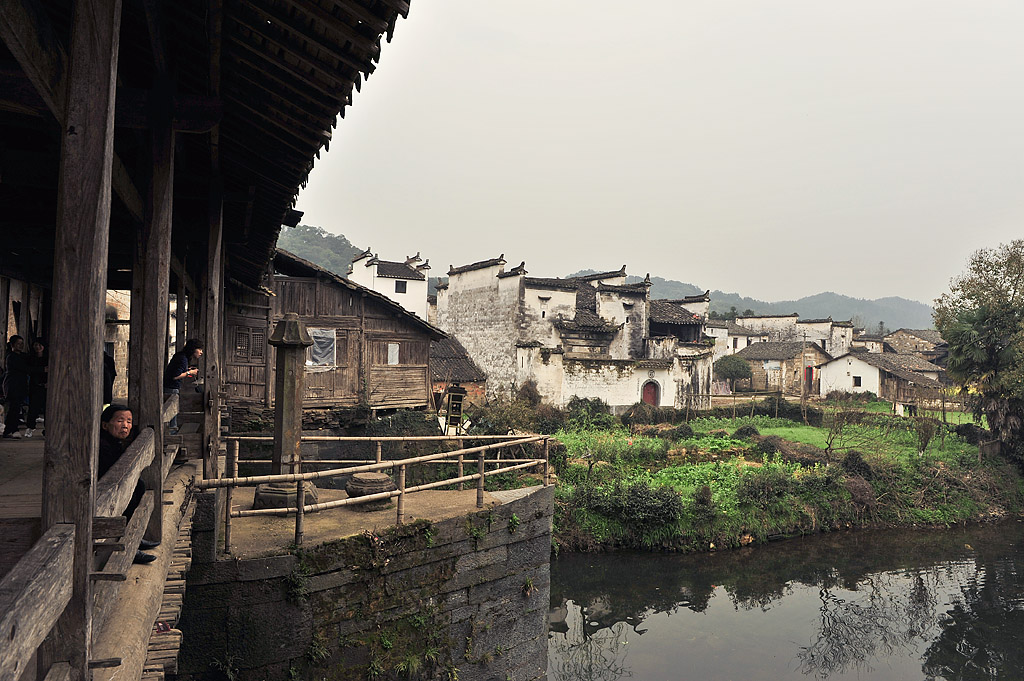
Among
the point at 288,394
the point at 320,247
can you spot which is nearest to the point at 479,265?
the point at 288,394

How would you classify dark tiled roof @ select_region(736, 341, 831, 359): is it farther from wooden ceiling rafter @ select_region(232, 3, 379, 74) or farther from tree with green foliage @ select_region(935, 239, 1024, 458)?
wooden ceiling rafter @ select_region(232, 3, 379, 74)

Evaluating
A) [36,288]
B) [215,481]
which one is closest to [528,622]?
[215,481]

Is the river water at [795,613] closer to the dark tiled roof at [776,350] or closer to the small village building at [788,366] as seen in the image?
the small village building at [788,366]

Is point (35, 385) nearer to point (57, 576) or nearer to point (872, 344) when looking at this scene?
point (57, 576)

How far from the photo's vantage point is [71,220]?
86.8 inches

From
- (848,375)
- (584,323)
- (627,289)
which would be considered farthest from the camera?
(848,375)

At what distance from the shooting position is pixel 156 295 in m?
3.96

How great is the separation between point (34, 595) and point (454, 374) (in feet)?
82.0

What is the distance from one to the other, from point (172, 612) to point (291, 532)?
9.86 ft

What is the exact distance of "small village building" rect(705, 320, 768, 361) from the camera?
47000 mm

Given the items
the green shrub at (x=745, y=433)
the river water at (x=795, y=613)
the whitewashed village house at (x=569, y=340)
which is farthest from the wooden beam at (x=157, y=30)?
the whitewashed village house at (x=569, y=340)

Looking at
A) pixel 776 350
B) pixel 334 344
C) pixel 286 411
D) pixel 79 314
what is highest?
pixel 776 350

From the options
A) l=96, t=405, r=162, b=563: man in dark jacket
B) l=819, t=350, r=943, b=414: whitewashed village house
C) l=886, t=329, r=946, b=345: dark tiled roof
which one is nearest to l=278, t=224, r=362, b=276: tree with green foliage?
l=819, t=350, r=943, b=414: whitewashed village house

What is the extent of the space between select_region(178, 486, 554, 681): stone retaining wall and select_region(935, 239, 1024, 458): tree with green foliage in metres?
22.2
